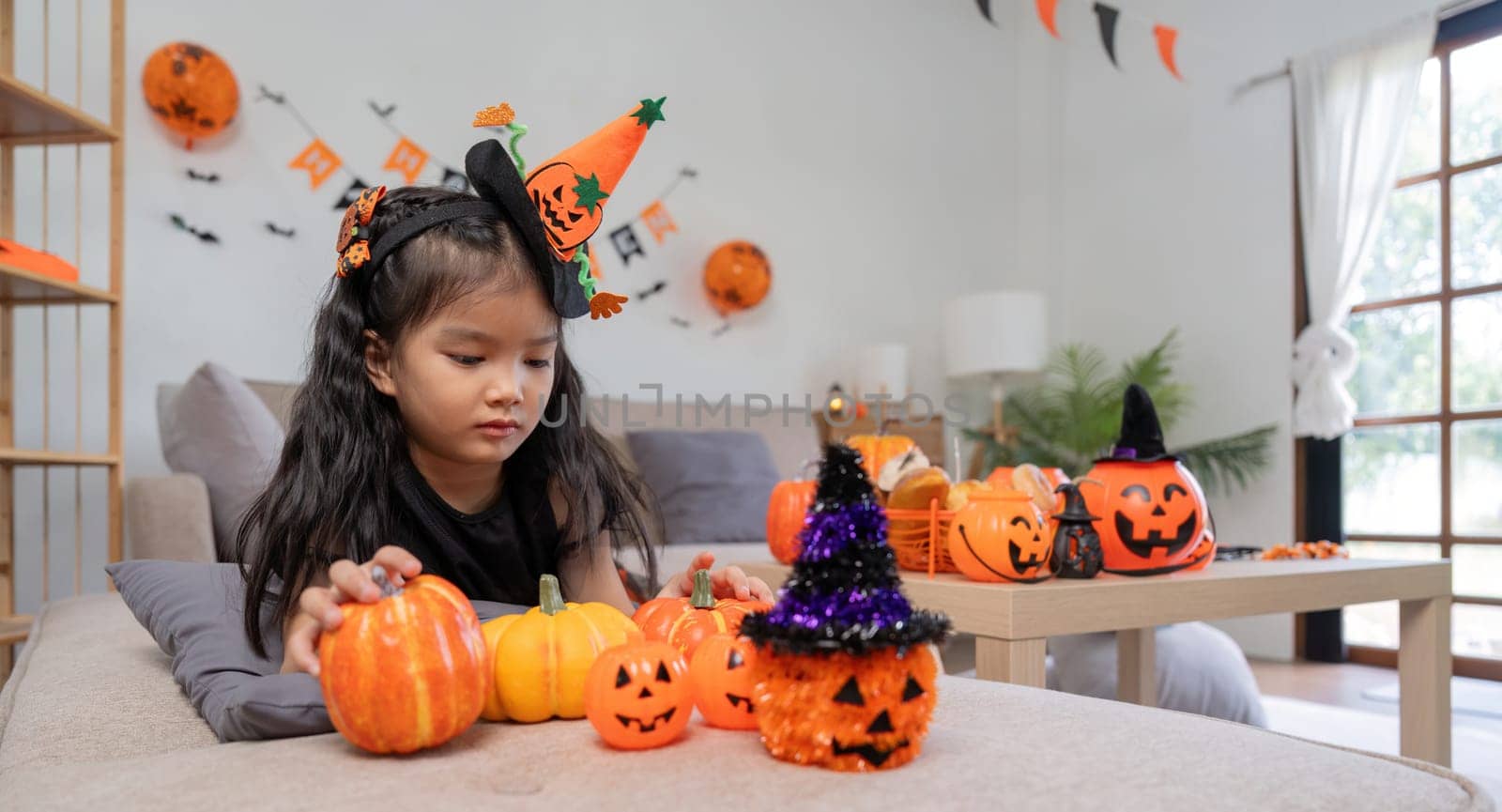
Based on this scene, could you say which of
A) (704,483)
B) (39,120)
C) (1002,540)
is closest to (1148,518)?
(1002,540)

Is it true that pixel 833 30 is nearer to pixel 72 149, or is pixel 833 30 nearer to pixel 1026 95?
pixel 1026 95

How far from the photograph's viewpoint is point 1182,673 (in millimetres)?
2316

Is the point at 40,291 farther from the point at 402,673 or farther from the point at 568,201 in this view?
the point at 402,673

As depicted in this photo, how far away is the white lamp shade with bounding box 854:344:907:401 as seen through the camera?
13.7 ft

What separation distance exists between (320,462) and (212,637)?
195mm

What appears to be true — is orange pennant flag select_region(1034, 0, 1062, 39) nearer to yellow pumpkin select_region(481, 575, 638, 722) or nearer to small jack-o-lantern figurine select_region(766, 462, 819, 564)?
small jack-o-lantern figurine select_region(766, 462, 819, 564)

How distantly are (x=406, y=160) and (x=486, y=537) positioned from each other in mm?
2585

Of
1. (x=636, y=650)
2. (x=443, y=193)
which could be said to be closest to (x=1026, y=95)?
(x=443, y=193)

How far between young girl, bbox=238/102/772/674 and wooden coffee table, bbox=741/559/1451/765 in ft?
1.28

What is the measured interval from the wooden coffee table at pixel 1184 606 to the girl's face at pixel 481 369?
612mm

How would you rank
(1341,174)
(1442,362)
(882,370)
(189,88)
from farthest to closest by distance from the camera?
(882,370)
(1341,174)
(1442,362)
(189,88)

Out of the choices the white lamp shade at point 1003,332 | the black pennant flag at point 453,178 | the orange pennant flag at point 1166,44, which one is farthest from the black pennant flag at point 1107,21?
the black pennant flag at point 453,178

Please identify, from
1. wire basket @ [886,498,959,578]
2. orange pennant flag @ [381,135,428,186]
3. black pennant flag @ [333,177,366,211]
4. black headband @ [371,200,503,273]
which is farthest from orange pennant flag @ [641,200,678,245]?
black headband @ [371,200,503,273]

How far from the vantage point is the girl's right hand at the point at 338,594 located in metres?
0.69
